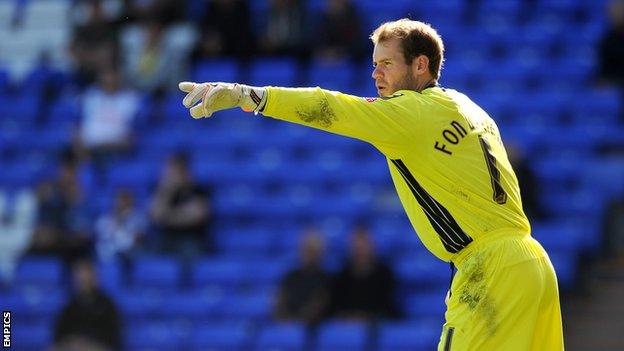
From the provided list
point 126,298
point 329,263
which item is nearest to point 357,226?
point 329,263

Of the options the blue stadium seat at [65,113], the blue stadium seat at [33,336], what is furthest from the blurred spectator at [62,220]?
the blue stadium seat at [65,113]

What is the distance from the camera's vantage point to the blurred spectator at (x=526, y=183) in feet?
37.5

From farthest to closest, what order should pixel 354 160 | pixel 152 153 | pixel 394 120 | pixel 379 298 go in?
pixel 152 153 → pixel 354 160 → pixel 379 298 → pixel 394 120

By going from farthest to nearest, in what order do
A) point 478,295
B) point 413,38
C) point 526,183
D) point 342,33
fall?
point 342,33 → point 526,183 → point 413,38 → point 478,295

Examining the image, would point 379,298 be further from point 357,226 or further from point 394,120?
point 394,120

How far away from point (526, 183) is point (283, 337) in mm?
2759

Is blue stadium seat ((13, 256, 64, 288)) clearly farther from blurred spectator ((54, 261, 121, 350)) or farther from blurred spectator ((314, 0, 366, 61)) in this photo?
blurred spectator ((314, 0, 366, 61))

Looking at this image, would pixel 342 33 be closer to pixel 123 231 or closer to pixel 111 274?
pixel 123 231

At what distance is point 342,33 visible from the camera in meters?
13.9

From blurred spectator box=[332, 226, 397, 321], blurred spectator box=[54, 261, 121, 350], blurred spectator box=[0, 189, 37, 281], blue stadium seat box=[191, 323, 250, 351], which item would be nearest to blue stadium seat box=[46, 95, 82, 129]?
blurred spectator box=[0, 189, 37, 281]

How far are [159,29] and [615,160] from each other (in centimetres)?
592

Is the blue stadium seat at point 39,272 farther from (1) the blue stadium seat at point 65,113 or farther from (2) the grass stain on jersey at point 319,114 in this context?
(2) the grass stain on jersey at point 319,114

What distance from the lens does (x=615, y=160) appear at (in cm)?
1210

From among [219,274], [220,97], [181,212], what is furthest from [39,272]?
[220,97]
